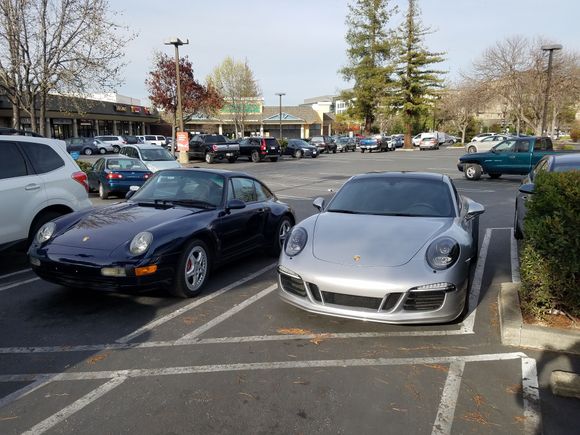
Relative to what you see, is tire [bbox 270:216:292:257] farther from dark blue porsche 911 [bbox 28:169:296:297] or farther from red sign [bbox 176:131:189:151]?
red sign [bbox 176:131:189:151]

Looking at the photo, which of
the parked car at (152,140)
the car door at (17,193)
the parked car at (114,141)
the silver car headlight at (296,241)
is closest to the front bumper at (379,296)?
the silver car headlight at (296,241)

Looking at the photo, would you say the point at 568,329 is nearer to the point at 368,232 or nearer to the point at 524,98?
the point at 368,232

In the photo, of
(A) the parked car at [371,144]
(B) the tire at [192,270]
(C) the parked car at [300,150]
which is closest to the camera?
(B) the tire at [192,270]

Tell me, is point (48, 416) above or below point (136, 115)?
below

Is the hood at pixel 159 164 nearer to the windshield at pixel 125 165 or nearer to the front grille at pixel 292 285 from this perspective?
the windshield at pixel 125 165

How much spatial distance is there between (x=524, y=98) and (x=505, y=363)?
42.3 meters

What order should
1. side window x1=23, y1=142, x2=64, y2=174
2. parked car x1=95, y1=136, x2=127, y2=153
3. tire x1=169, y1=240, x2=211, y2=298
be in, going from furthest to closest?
parked car x1=95, y1=136, x2=127, y2=153 → side window x1=23, y1=142, x2=64, y2=174 → tire x1=169, y1=240, x2=211, y2=298

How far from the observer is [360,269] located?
4.02 m

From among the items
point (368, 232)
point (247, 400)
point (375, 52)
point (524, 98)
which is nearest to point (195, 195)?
point (368, 232)

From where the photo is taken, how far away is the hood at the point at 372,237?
415cm

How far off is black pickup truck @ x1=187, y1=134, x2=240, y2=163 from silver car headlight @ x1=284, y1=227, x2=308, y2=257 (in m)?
25.3

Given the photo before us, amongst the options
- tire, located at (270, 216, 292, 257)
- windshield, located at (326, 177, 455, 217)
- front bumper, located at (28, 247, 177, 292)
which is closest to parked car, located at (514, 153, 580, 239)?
windshield, located at (326, 177, 455, 217)

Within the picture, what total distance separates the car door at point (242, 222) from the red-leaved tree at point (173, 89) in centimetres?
3216

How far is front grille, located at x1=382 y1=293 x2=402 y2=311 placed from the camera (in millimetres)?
3885
